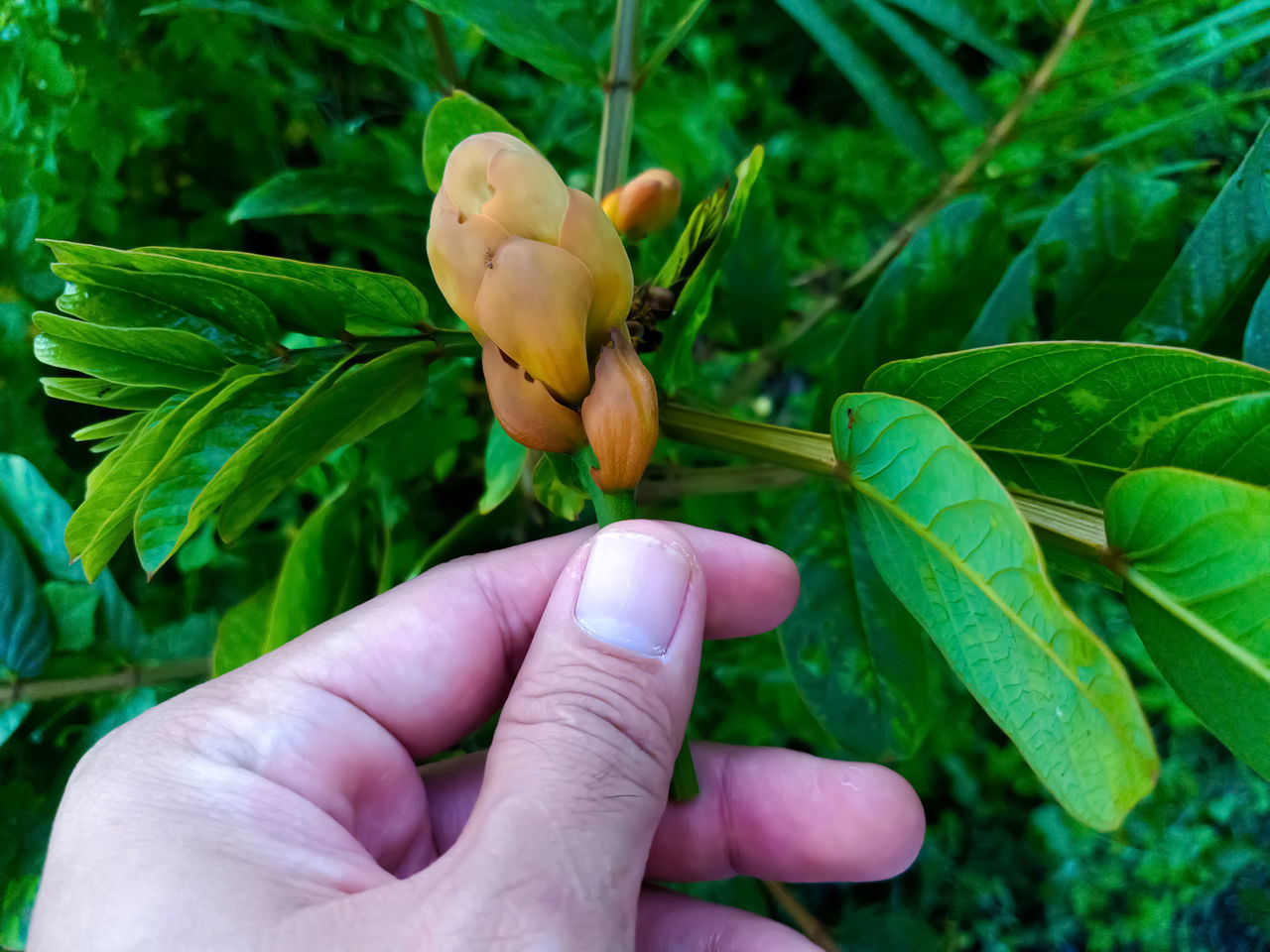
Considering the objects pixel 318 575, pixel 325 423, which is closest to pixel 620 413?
pixel 325 423

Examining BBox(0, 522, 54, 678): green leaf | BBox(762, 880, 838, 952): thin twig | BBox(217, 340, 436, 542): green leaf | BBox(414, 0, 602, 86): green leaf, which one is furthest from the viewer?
BBox(762, 880, 838, 952): thin twig

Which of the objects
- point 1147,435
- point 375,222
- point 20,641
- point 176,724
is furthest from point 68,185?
point 1147,435

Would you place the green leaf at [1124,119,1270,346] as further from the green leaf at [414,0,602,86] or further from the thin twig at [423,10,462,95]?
the thin twig at [423,10,462,95]

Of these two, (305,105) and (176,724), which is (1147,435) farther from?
(305,105)

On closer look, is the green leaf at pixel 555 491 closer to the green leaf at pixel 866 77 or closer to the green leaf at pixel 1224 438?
the green leaf at pixel 1224 438

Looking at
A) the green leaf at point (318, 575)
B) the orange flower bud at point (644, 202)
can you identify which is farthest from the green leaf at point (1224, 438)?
the green leaf at point (318, 575)

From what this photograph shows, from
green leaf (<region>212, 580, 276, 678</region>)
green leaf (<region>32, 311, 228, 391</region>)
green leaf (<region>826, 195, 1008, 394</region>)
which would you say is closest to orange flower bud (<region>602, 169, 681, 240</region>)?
green leaf (<region>826, 195, 1008, 394</region>)
